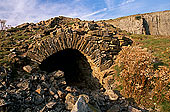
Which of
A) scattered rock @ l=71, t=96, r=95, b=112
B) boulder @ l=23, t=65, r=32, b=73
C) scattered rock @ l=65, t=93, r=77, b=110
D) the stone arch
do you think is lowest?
scattered rock @ l=65, t=93, r=77, b=110

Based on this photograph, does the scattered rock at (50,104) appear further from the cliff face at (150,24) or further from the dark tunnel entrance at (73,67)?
the cliff face at (150,24)

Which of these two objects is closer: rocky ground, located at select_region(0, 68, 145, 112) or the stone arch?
rocky ground, located at select_region(0, 68, 145, 112)

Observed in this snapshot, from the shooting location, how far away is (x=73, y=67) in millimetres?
6703

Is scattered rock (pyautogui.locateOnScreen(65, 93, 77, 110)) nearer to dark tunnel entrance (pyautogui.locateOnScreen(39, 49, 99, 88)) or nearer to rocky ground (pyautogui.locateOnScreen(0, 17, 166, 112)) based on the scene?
rocky ground (pyautogui.locateOnScreen(0, 17, 166, 112))

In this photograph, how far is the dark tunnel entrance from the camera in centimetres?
564

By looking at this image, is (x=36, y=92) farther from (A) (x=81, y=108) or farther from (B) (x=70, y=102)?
(A) (x=81, y=108)

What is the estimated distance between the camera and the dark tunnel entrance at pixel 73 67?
18.5 feet

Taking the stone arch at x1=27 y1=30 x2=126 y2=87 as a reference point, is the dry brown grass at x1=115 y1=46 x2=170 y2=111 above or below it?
below

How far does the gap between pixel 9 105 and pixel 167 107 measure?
3.88 metres

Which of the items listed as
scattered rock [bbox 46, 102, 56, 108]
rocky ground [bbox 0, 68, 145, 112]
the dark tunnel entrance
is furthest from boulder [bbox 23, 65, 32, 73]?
scattered rock [bbox 46, 102, 56, 108]

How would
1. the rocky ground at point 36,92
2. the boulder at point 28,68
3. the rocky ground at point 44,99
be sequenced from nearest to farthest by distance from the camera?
the rocky ground at point 44,99, the rocky ground at point 36,92, the boulder at point 28,68

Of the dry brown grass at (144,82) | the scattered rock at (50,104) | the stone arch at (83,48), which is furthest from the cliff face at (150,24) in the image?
the scattered rock at (50,104)

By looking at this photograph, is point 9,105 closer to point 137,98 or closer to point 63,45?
point 63,45

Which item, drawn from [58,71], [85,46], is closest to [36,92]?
[58,71]
